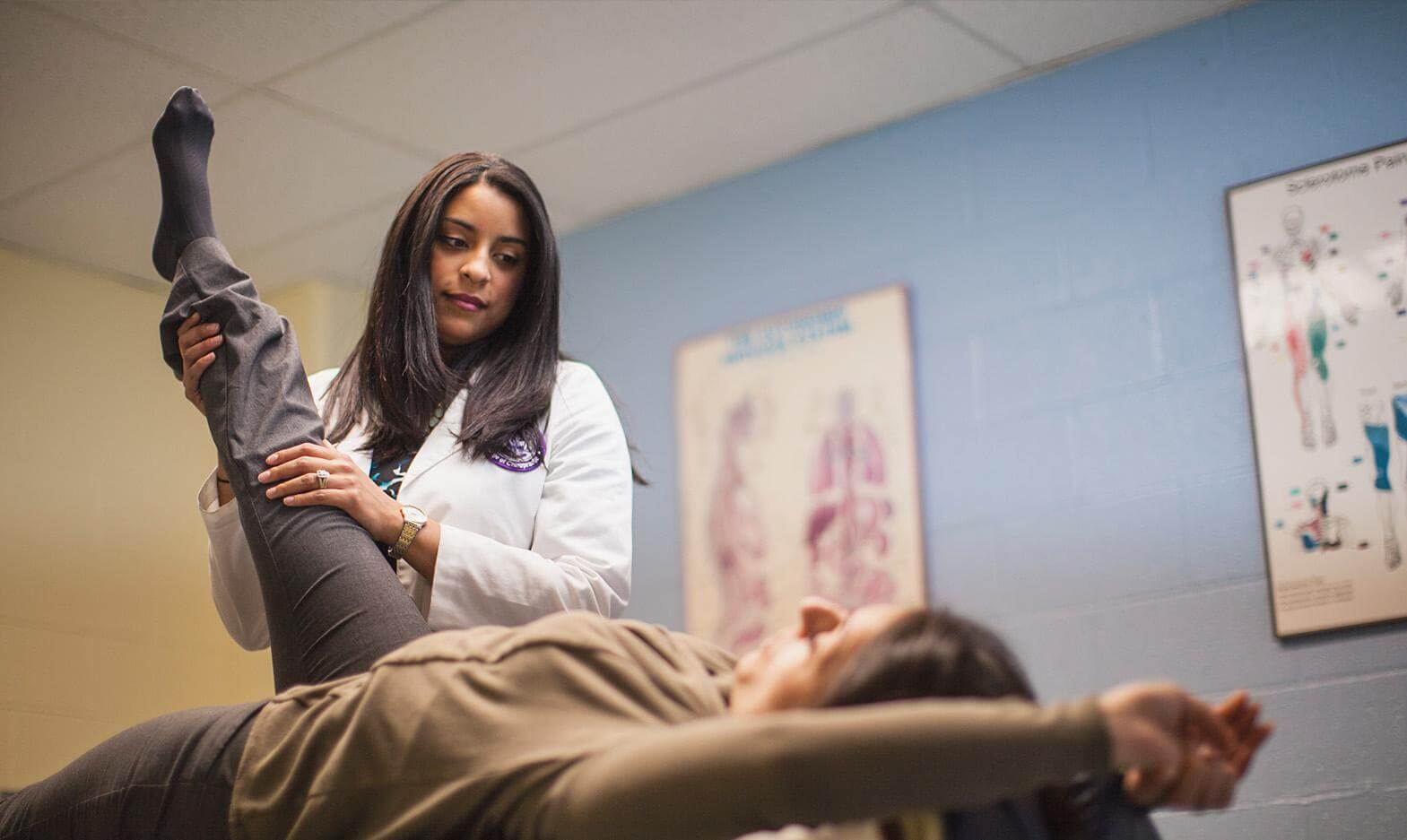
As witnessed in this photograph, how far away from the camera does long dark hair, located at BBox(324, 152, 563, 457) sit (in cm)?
202

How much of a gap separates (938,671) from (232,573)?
3.72 feet

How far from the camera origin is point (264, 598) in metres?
1.72

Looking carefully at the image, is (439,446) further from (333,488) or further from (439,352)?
(333,488)

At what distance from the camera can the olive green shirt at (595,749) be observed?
1013 mm

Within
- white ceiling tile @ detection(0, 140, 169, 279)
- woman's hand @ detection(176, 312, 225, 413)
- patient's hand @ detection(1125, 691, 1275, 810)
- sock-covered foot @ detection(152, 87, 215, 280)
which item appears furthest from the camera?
white ceiling tile @ detection(0, 140, 169, 279)

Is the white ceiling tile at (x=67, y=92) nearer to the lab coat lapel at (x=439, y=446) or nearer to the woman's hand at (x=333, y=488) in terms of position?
the lab coat lapel at (x=439, y=446)

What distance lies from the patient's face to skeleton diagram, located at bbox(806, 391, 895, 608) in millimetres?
1929

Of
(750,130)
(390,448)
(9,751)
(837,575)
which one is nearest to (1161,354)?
(837,575)

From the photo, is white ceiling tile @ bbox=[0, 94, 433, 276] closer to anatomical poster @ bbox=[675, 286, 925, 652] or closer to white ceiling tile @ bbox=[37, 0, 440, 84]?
white ceiling tile @ bbox=[37, 0, 440, 84]

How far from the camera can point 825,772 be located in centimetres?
101

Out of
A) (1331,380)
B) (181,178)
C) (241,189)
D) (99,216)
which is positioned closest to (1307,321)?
(1331,380)

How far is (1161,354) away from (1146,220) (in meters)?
0.29

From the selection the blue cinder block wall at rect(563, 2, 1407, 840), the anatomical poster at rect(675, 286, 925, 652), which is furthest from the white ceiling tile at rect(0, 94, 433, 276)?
the blue cinder block wall at rect(563, 2, 1407, 840)

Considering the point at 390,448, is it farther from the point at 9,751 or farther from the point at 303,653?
the point at 9,751
